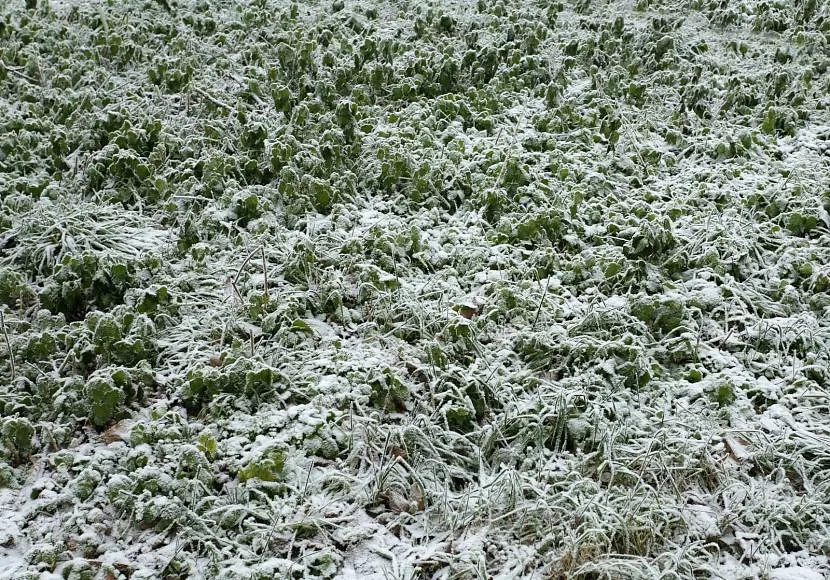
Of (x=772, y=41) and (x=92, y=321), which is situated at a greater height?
(x=772, y=41)

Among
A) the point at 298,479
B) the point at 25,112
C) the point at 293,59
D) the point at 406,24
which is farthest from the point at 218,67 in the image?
the point at 298,479

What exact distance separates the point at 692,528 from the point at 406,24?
255 inches

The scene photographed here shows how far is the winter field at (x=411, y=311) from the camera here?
3195 millimetres

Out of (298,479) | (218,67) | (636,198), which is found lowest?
(298,479)

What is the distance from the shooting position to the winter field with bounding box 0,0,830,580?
10.5ft

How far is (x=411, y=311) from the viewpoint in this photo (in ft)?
14.1

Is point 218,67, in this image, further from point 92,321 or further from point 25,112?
point 92,321

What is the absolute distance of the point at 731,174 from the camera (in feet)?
18.6

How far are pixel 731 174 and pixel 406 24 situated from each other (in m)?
4.10

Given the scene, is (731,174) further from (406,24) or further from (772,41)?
(406,24)

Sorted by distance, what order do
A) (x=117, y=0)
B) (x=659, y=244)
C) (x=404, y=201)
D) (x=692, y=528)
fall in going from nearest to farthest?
(x=692, y=528) < (x=659, y=244) < (x=404, y=201) < (x=117, y=0)

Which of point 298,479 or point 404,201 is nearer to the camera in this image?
point 298,479

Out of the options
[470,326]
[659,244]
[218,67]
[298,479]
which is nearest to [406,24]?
[218,67]

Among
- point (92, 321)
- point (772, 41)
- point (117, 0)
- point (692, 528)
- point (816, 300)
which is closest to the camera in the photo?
point (692, 528)
